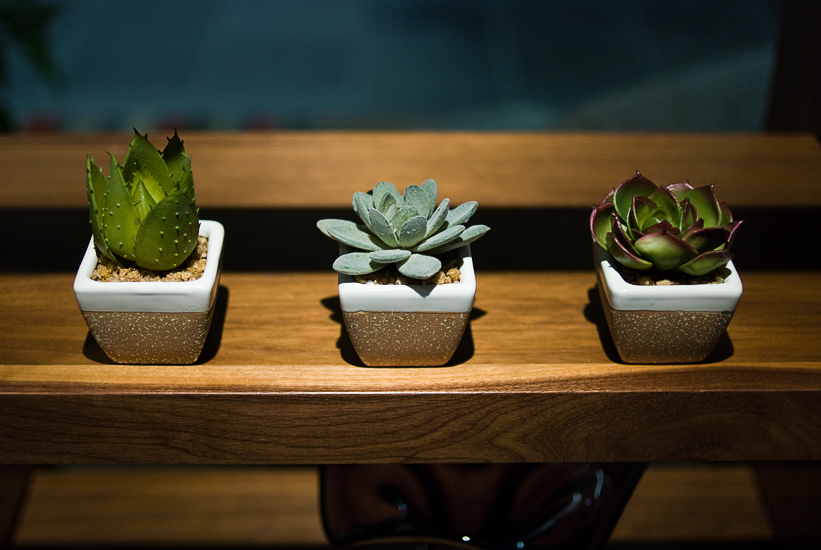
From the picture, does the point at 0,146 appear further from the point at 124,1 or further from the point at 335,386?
the point at 124,1

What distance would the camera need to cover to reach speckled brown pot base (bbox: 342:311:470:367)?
62 centimetres

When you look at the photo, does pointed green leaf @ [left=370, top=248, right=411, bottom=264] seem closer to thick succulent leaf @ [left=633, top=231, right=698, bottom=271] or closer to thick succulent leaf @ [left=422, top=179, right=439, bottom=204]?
thick succulent leaf @ [left=422, top=179, right=439, bottom=204]

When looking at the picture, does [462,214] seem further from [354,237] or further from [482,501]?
[482,501]

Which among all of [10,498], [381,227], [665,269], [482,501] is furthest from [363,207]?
[10,498]

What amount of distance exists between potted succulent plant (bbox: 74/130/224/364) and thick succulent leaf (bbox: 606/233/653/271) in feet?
1.13

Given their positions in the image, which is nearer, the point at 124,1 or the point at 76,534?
the point at 76,534

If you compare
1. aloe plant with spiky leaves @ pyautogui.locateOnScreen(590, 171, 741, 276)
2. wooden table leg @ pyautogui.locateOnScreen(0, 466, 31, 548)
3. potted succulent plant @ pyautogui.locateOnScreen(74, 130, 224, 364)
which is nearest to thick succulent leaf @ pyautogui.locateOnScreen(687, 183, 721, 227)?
aloe plant with spiky leaves @ pyautogui.locateOnScreen(590, 171, 741, 276)

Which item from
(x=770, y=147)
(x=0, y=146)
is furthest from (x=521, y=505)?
(x=0, y=146)

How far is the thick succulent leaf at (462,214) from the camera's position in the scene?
0.64m

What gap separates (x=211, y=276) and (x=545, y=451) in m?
0.34

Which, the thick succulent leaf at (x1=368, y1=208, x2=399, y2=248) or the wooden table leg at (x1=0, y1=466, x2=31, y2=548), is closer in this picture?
the thick succulent leaf at (x1=368, y1=208, x2=399, y2=248)

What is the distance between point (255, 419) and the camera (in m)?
0.64

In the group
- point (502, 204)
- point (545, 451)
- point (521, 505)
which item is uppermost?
point (502, 204)

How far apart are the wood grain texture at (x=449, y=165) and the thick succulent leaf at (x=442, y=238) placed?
0.28 meters
